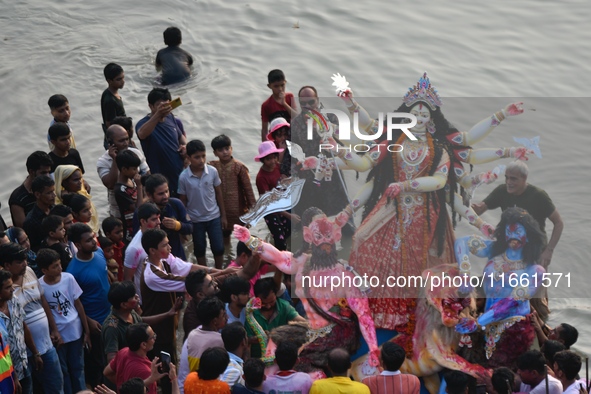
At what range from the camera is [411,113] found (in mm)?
7988

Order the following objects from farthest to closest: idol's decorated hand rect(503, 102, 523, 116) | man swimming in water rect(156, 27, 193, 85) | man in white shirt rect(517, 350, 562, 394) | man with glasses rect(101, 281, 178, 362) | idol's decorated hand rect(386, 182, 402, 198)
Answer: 1. man swimming in water rect(156, 27, 193, 85)
2. idol's decorated hand rect(386, 182, 402, 198)
3. idol's decorated hand rect(503, 102, 523, 116)
4. man with glasses rect(101, 281, 178, 362)
5. man in white shirt rect(517, 350, 562, 394)

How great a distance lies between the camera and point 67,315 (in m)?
7.92

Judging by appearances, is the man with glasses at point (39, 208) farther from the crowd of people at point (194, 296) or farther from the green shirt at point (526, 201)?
the green shirt at point (526, 201)

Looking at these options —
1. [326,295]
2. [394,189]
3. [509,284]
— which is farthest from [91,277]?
[509,284]

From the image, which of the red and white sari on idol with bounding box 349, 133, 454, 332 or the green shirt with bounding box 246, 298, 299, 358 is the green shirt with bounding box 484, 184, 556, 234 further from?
the green shirt with bounding box 246, 298, 299, 358

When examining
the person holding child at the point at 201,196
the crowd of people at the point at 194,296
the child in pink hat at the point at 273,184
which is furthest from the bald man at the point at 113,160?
the child in pink hat at the point at 273,184

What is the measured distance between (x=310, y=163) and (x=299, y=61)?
24.4 feet

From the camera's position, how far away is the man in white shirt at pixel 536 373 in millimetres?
7227

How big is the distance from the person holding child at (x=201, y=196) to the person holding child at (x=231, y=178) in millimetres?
118

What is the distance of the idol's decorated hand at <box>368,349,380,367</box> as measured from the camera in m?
7.89

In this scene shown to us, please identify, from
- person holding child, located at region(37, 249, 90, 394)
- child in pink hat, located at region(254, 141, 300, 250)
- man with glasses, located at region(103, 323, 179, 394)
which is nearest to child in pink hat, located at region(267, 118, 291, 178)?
child in pink hat, located at region(254, 141, 300, 250)

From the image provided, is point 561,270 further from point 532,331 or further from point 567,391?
point 567,391

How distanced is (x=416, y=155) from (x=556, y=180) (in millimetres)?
4534

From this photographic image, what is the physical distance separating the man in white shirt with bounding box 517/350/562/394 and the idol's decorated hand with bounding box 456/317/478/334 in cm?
58
